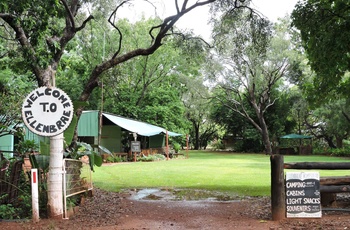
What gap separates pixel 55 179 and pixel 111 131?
22.3 meters

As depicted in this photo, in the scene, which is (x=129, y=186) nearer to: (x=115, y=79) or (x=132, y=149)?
(x=132, y=149)

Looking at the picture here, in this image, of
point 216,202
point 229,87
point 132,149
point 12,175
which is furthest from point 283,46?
point 12,175

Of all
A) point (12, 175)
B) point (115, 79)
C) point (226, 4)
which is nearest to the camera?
point (12, 175)

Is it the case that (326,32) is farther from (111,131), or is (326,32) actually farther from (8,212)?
(111,131)

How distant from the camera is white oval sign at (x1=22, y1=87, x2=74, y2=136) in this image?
6828mm

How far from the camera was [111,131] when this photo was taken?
2936 centimetres

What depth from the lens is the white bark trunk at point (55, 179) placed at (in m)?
7.11

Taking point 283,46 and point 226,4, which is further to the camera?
point 283,46

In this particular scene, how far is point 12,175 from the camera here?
773cm

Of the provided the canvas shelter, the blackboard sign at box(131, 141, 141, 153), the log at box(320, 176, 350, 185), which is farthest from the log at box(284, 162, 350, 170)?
the blackboard sign at box(131, 141, 141, 153)

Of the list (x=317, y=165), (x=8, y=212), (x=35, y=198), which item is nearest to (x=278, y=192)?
(x=317, y=165)

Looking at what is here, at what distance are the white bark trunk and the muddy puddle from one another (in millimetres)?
3638

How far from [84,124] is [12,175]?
18.0 m

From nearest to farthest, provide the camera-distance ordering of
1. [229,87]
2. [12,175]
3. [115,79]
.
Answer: [12,175], [115,79], [229,87]
